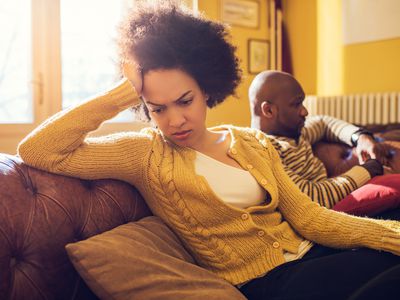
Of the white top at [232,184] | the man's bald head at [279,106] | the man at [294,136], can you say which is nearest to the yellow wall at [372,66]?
the man at [294,136]

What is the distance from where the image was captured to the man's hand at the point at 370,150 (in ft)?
6.29

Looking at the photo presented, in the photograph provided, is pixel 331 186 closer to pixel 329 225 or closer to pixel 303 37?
pixel 329 225

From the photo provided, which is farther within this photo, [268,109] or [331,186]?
[268,109]

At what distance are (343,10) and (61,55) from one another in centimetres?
260

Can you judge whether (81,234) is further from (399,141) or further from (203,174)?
(399,141)

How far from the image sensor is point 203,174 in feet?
4.31

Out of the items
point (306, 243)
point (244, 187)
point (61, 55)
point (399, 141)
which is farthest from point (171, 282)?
point (61, 55)

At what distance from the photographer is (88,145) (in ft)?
4.00

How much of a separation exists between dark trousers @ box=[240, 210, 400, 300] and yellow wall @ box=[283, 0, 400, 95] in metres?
3.18

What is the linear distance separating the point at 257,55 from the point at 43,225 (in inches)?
149

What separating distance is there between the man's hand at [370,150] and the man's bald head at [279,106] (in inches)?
11.4

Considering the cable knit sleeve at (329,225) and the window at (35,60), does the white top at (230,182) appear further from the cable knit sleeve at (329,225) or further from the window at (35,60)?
the window at (35,60)

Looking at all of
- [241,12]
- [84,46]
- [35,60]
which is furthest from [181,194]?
[241,12]

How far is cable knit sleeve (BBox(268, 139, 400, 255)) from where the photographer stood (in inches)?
49.5
